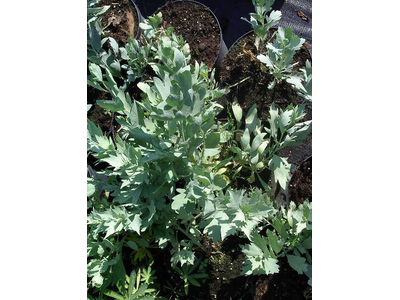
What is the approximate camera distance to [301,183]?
1.79m

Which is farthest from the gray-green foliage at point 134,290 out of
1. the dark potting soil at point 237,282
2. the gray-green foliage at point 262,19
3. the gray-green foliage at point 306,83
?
the gray-green foliage at point 262,19

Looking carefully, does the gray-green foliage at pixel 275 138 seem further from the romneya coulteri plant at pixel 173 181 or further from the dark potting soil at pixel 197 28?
the dark potting soil at pixel 197 28

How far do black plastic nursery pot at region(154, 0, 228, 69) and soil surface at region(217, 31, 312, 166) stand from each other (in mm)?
84

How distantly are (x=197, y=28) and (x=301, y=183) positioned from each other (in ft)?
3.56

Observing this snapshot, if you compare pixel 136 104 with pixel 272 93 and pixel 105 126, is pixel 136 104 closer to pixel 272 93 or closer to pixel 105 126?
pixel 105 126

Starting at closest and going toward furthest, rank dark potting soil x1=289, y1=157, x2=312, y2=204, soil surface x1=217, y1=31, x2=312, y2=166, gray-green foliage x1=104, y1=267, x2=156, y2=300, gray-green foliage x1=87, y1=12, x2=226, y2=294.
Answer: gray-green foliage x1=87, y1=12, x2=226, y2=294
gray-green foliage x1=104, y1=267, x2=156, y2=300
dark potting soil x1=289, y1=157, x2=312, y2=204
soil surface x1=217, y1=31, x2=312, y2=166

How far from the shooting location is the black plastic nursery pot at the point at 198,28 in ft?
6.56

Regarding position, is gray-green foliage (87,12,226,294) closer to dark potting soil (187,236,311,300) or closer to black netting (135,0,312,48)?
dark potting soil (187,236,311,300)

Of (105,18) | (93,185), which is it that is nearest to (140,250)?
(93,185)

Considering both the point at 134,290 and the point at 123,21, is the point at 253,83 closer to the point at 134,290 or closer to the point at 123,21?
the point at 123,21

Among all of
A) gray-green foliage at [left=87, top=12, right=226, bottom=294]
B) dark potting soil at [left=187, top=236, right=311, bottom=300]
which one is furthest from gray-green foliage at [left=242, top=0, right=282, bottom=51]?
dark potting soil at [left=187, top=236, right=311, bottom=300]

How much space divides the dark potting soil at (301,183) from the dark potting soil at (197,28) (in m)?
0.80

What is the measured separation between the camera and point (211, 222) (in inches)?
50.8

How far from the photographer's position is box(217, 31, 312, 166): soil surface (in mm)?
1922
